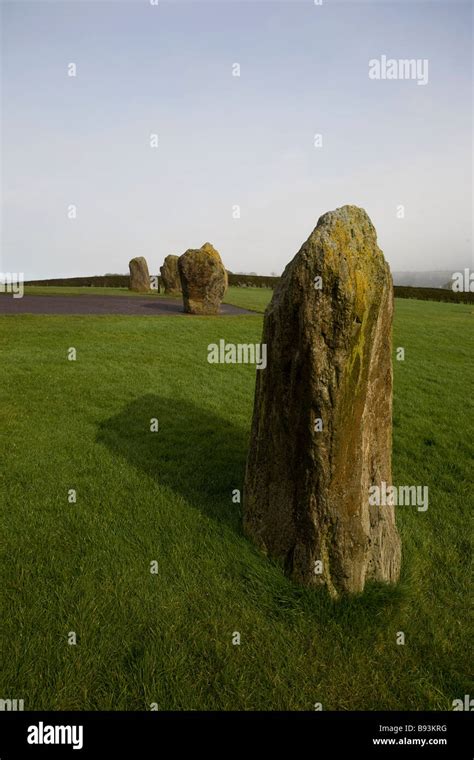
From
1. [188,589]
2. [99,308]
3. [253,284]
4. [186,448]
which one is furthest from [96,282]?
[188,589]

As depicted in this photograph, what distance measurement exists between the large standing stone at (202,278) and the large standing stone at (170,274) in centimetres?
1324

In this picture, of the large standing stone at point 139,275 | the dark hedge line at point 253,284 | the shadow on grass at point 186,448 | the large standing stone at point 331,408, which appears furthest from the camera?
the dark hedge line at point 253,284

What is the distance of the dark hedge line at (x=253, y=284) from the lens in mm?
44688

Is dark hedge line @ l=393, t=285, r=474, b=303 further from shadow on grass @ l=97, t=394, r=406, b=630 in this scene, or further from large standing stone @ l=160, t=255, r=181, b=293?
shadow on grass @ l=97, t=394, r=406, b=630

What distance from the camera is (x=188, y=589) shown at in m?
3.80

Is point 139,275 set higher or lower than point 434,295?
higher

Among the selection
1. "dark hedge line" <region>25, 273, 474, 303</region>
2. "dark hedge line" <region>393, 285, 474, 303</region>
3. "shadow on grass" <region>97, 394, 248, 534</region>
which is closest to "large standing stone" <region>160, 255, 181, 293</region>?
"dark hedge line" <region>25, 273, 474, 303</region>

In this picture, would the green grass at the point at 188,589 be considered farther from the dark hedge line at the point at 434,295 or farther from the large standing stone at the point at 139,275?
the dark hedge line at the point at 434,295

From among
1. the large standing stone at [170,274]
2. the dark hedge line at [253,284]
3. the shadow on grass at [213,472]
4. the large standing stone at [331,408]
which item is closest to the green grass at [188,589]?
the shadow on grass at [213,472]

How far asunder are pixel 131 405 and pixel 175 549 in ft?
16.4

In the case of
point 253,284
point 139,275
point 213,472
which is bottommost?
point 213,472

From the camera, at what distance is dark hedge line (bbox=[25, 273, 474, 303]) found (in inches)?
1759

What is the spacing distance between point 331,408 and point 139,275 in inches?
1410

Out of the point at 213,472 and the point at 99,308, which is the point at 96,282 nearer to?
the point at 99,308
